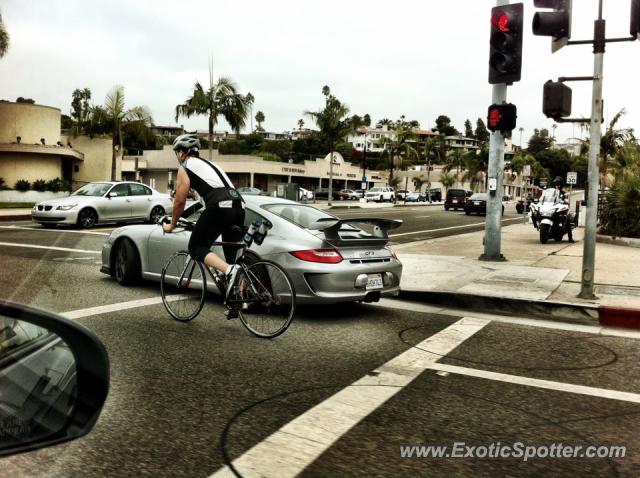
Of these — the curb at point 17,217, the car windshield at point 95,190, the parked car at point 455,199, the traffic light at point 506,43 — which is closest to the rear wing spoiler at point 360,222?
the traffic light at point 506,43

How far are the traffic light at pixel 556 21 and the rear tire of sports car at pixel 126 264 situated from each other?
5934 mm

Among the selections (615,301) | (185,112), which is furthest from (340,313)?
(185,112)

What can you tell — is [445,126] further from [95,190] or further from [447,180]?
[95,190]

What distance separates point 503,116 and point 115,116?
33663 mm

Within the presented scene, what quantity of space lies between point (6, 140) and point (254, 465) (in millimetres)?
35503

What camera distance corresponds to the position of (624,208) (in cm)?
1634

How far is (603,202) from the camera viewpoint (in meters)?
18.0

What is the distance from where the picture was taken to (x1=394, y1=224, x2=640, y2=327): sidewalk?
7316 millimetres

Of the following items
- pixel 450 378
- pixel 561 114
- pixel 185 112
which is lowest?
pixel 450 378

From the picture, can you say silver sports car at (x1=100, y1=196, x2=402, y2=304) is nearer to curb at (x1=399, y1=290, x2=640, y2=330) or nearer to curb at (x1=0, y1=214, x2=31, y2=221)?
curb at (x1=399, y1=290, x2=640, y2=330)

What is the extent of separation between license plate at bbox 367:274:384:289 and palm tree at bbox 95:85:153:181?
3582 centimetres

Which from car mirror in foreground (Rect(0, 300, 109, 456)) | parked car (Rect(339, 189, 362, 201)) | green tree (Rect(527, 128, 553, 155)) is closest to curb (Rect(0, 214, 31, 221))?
car mirror in foreground (Rect(0, 300, 109, 456))

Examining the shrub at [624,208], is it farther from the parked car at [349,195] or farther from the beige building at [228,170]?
the parked car at [349,195]

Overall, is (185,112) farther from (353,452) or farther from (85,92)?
(85,92)
